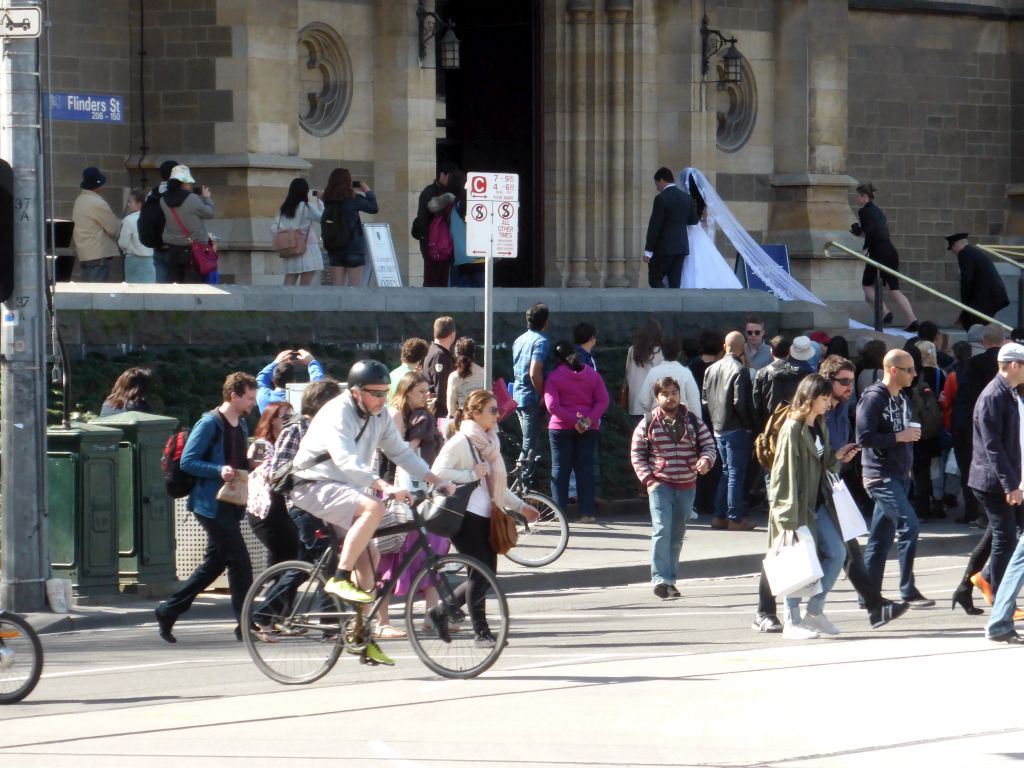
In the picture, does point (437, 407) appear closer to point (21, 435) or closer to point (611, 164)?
point (21, 435)

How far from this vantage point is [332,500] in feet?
33.5

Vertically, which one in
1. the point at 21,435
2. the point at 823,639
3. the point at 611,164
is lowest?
the point at 823,639

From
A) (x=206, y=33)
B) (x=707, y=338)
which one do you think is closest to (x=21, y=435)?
(x=707, y=338)

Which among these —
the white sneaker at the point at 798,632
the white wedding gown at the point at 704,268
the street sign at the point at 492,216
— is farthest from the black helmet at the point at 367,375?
the white wedding gown at the point at 704,268

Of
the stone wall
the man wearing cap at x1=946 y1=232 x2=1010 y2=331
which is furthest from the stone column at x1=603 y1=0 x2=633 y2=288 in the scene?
the stone wall

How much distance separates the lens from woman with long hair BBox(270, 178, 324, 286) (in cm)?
1997

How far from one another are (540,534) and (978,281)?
1084 centimetres

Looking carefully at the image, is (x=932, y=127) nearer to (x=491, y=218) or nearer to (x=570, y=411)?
(x=570, y=411)

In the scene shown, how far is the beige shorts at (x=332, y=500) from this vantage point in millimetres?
10180

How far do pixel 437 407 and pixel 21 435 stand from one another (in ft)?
12.8

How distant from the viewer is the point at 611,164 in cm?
2438

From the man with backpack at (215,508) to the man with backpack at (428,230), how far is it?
8.76 metres

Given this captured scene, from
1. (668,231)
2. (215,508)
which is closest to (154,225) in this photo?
(668,231)

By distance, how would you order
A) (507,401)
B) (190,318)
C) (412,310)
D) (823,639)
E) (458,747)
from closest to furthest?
(458,747)
(823,639)
(507,401)
(190,318)
(412,310)
